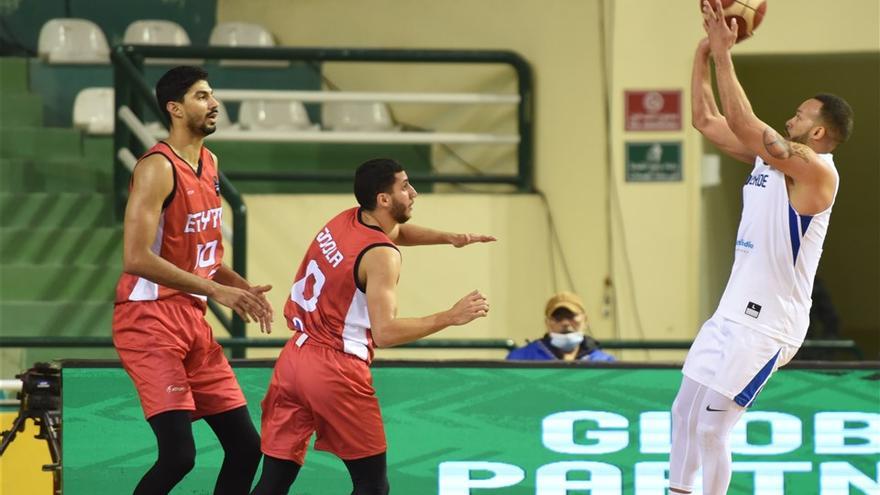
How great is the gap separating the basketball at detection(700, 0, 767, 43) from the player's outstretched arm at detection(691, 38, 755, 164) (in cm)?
15

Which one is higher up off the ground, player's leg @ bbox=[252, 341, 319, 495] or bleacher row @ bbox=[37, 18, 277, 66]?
bleacher row @ bbox=[37, 18, 277, 66]

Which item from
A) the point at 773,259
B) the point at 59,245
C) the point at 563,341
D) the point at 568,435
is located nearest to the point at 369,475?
the point at 568,435

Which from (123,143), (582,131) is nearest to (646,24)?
(582,131)

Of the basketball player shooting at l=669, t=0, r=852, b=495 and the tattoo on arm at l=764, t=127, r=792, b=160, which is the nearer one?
the tattoo on arm at l=764, t=127, r=792, b=160

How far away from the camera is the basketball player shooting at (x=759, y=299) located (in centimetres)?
673

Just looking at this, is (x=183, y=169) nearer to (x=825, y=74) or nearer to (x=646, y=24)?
(x=646, y=24)

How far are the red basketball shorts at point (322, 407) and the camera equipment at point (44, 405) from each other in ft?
4.42

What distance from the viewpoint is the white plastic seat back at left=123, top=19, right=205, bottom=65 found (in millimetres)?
11922

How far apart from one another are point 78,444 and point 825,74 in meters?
8.89

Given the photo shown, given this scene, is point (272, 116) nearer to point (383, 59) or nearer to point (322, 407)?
point (383, 59)

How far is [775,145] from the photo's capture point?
21.4 ft

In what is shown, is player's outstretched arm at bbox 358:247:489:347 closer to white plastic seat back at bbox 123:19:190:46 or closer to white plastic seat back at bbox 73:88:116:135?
white plastic seat back at bbox 73:88:116:135

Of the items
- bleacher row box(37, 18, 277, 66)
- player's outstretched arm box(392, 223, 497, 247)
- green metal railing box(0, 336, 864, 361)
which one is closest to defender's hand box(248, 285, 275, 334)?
player's outstretched arm box(392, 223, 497, 247)

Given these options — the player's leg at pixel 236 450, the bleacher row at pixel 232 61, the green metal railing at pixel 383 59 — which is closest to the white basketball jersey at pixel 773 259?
the player's leg at pixel 236 450
